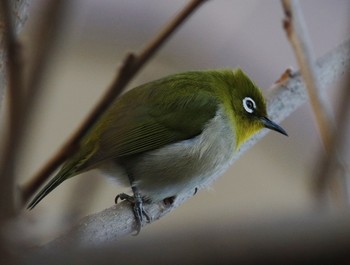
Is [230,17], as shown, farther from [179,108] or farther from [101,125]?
[101,125]

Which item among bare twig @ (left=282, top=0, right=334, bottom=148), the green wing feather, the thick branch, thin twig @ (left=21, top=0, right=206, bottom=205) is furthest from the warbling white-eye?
the thick branch

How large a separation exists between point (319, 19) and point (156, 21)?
3.16 m

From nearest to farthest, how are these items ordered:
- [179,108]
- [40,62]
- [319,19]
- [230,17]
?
[40,62]
[179,108]
[230,17]
[319,19]

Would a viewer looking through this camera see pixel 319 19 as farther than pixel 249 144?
Yes

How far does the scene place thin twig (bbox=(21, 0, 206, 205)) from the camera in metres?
0.79

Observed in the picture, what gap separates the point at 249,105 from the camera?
3732mm

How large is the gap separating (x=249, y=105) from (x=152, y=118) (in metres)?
0.71

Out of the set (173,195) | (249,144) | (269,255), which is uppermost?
(249,144)

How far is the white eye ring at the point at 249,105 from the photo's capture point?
3.69 metres

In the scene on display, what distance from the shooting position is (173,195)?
3.18 metres

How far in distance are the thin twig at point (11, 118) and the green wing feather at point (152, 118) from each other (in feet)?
7.16

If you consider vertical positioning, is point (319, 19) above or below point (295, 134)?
above

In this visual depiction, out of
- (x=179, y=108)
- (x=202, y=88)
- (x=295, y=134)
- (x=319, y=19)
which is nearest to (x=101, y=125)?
(x=179, y=108)

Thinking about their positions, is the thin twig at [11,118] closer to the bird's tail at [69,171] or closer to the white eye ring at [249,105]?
the bird's tail at [69,171]
